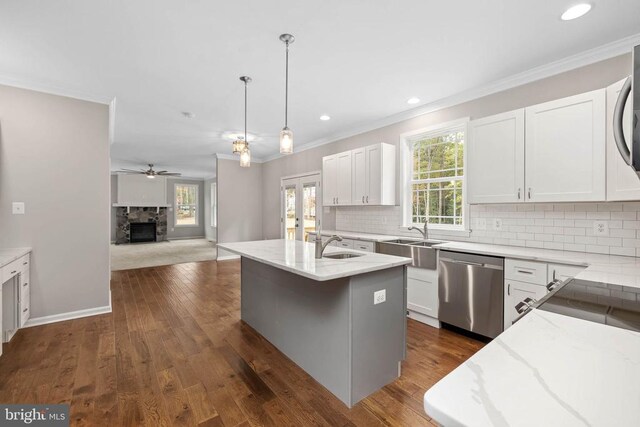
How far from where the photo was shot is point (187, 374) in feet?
7.47

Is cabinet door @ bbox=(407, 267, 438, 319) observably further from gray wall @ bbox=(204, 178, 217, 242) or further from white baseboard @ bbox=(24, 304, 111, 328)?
gray wall @ bbox=(204, 178, 217, 242)

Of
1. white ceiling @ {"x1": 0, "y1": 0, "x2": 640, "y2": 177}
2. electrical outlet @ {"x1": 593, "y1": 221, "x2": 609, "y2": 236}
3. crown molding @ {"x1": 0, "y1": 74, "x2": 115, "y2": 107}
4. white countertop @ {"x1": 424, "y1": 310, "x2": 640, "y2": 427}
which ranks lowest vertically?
white countertop @ {"x1": 424, "y1": 310, "x2": 640, "y2": 427}

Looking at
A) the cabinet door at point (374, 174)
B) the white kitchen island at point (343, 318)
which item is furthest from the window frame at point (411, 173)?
the white kitchen island at point (343, 318)

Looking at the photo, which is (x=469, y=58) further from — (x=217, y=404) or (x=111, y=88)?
(x=111, y=88)

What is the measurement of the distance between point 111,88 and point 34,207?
1586mm

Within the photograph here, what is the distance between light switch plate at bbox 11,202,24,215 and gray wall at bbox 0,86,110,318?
40 millimetres

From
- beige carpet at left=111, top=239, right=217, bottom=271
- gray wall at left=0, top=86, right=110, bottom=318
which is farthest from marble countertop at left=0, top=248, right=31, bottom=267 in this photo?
beige carpet at left=111, top=239, right=217, bottom=271

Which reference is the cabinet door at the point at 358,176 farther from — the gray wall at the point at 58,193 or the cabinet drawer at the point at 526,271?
the gray wall at the point at 58,193

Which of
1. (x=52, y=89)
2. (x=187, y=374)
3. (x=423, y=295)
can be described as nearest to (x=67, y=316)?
(x=187, y=374)

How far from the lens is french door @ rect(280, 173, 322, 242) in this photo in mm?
6107

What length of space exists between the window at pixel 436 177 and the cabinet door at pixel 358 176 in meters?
0.62

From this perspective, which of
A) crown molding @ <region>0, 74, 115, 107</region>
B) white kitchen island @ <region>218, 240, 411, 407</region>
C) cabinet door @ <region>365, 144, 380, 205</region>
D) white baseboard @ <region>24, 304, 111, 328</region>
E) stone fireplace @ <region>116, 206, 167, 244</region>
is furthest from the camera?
stone fireplace @ <region>116, 206, 167, 244</region>

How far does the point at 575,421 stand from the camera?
0.46 metres

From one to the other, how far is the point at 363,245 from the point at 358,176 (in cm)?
118
